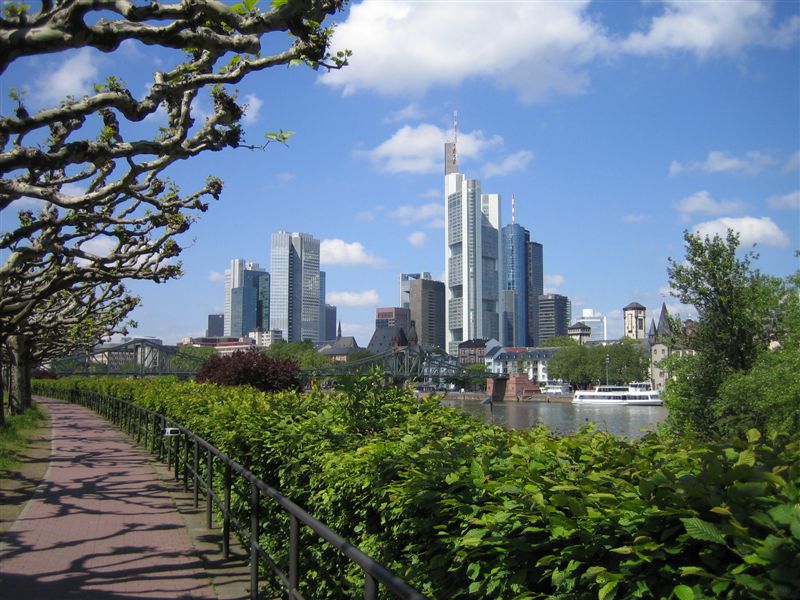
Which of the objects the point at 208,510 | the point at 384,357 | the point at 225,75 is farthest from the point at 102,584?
the point at 384,357

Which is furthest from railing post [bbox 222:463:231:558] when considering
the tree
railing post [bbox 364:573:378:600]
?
the tree

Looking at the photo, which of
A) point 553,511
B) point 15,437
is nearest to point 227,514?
point 553,511

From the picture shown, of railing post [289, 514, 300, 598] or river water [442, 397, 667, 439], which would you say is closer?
railing post [289, 514, 300, 598]

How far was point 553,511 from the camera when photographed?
2.66m

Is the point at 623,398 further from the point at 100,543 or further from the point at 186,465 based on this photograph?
the point at 100,543

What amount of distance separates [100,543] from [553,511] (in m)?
6.08

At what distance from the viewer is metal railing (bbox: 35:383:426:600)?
2738mm

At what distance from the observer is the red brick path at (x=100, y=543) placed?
581 cm

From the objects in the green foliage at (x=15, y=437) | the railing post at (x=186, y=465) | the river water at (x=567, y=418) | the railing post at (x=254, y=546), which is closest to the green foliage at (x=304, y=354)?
the river water at (x=567, y=418)

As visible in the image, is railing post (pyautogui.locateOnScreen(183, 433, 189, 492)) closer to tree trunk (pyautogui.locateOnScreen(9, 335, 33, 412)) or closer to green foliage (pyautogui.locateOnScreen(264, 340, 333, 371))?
tree trunk (pyautogui.locateOnScreen(9, 335, 33, 412))

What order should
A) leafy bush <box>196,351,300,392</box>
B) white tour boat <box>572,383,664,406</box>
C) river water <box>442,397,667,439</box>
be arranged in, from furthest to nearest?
1. white tour boat <box>572,383,664,406</box>
2. leafy bush <box>196,351,300,392</box>
3. river water <box>442,397,667,439</box>

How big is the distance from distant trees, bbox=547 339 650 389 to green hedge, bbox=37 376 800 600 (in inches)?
5077

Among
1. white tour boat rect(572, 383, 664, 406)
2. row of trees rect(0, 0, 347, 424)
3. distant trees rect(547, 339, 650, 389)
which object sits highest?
row of trees rect(0, 0, 347, 424)

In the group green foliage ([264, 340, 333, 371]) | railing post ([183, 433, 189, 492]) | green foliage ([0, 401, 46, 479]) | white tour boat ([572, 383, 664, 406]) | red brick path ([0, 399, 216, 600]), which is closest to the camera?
red brick path ([0, 399, 216, 600])
